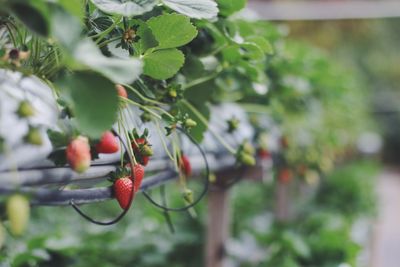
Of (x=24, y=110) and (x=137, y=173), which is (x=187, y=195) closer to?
(x=137, y=173)

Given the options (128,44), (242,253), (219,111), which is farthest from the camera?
(242,253)

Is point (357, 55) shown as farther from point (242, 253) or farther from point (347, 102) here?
point (242, 253)

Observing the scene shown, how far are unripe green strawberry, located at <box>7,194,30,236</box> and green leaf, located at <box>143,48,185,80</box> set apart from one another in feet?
0.84

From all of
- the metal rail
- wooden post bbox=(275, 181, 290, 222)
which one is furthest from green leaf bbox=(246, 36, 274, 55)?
the metal rail

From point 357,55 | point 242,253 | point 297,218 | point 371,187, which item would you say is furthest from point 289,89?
point 357,55

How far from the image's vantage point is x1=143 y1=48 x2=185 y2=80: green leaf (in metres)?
0.72

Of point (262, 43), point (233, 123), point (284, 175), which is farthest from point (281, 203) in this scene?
point (262, 43)

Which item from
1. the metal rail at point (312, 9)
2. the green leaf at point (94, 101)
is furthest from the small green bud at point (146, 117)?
the metal rail at point (312, 9)

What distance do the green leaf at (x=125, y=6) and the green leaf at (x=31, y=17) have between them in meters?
0.14

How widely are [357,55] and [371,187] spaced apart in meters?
7.81

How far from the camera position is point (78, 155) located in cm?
57

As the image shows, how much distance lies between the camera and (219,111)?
139cm

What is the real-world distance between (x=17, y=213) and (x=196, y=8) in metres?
0.33

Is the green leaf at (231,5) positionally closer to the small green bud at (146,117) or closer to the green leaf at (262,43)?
the green leaf at (262,43)
